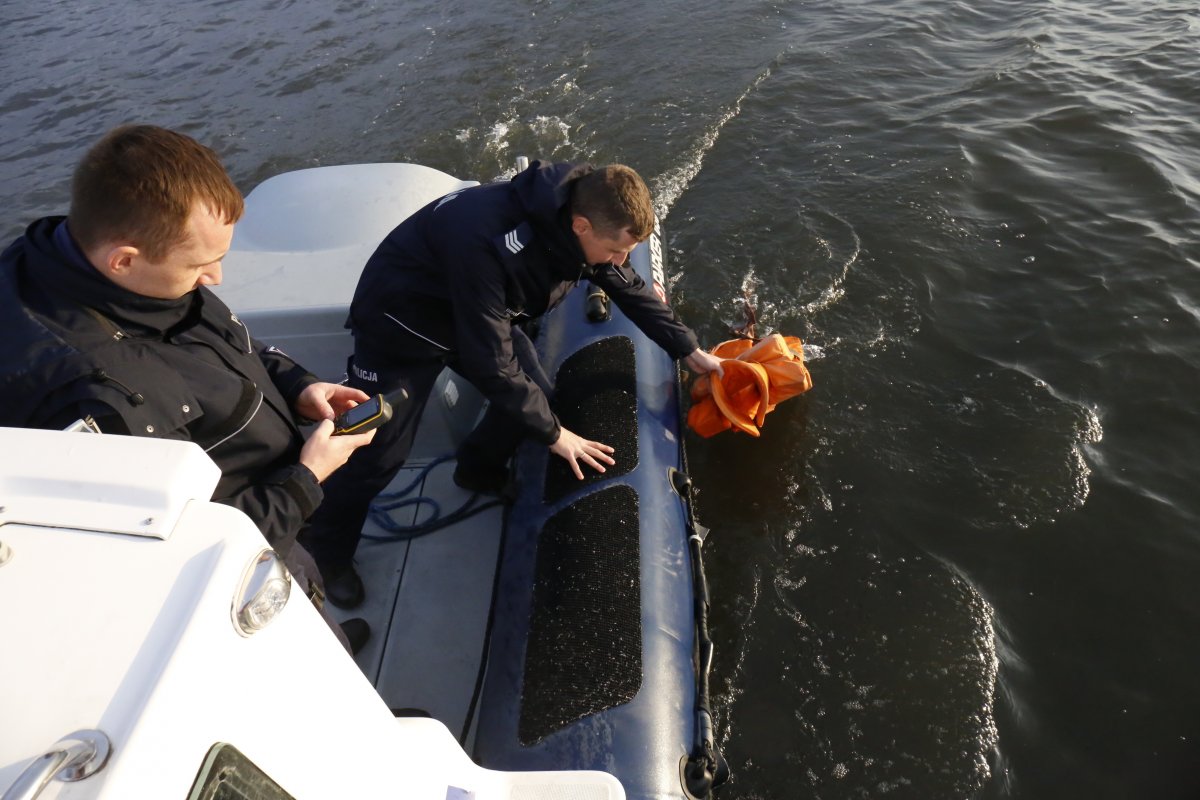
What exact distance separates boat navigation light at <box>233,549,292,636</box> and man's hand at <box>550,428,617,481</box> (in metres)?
1.78

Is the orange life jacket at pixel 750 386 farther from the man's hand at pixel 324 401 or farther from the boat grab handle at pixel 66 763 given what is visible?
the boat grab handle at pixel 66 763

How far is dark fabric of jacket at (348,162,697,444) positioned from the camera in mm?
2492

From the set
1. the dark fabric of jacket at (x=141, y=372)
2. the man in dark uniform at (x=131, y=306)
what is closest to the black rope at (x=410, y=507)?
the dark fabric of jacket at (x=141, y=372)

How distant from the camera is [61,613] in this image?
77cm

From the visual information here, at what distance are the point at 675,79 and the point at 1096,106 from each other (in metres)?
3.76

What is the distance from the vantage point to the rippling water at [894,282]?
284 centimetres

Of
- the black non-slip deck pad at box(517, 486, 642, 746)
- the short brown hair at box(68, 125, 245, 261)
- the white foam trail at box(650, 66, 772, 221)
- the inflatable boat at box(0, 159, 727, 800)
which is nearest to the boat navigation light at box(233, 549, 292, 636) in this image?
the inflatable boat at box(0, 159, 727, 800)

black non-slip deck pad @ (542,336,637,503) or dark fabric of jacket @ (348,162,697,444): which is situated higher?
dark fabric of jacket @ (348,162,697,444)

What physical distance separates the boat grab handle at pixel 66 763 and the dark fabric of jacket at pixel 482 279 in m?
1.94

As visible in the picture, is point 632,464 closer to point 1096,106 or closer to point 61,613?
point 61,613

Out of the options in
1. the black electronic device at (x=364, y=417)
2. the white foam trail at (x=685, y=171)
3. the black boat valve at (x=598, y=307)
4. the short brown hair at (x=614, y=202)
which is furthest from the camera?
the white foam trail at (x=685, y=171)

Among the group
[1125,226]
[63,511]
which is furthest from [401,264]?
[1125,226]

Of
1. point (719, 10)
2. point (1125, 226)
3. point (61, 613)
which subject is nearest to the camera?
point (61, 613)

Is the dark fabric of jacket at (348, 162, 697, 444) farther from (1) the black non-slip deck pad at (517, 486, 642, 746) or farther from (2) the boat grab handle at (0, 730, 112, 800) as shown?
(2) the boat grab handle at (0, 730, 112, 800)
